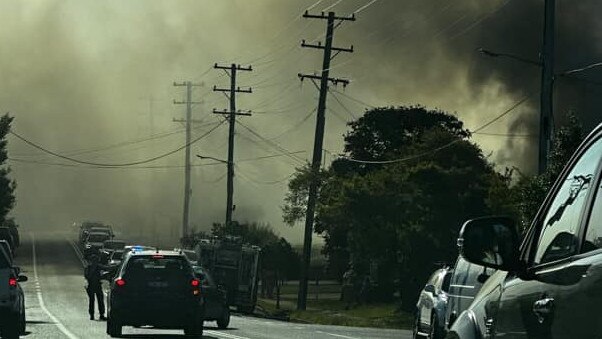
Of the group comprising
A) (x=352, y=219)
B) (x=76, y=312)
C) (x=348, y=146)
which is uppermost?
(x=348, y=146)

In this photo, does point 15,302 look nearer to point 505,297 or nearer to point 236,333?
point 236,333

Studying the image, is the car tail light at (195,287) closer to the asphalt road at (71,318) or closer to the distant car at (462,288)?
the asphalt road at (71,318)

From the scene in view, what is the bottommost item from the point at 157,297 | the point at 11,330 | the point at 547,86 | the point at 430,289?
the point at 11,330

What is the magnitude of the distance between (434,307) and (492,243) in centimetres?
1376

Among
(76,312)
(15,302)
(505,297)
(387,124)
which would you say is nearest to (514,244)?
(505,297)

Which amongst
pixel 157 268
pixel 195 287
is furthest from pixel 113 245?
pixel 195 287

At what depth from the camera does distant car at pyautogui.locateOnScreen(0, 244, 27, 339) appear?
21188 millimetres

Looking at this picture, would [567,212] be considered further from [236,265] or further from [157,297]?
[236,265]

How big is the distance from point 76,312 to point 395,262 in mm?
27456

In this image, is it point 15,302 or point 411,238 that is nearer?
point 15,302

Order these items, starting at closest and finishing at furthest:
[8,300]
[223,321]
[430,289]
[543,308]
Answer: [543,308] < [430,289] < [8,300] < [223,321]

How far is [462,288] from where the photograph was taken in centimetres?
1622

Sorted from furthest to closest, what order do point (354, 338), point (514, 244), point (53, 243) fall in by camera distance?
point (53, 243) → point (354, 338) → point (514, 244)

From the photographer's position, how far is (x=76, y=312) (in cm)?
4000
